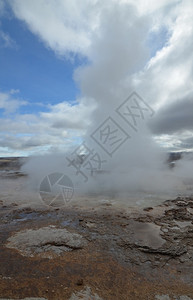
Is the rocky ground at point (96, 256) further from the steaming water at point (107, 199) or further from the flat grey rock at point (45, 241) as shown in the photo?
the steaming water at point (107, 199)

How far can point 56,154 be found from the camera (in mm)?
16172

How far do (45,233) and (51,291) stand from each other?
1833 millimetres

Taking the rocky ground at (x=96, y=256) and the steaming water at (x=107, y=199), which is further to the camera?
the steaming water at (x=107, y=199)

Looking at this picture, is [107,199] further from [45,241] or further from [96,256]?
[96,256]

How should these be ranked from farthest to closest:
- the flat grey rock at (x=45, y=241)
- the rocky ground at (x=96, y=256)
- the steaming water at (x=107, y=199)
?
the steaming water at (x=107, y=199) < the flat grey rock at (x=45, y=241) < the rocky ground at (x=96, y=256)

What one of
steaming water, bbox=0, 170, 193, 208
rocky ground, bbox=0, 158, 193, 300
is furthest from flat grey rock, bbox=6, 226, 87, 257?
steaming water, bbox=0, 170, 193, 208

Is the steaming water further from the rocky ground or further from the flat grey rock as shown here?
the flat grey rock

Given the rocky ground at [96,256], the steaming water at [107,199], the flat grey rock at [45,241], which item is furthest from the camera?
the steaming water at [107,199]

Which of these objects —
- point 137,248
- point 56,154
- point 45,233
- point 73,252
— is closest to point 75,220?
point 45,233

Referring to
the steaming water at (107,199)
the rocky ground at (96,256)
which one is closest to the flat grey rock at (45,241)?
the rocky ground at (96,256)

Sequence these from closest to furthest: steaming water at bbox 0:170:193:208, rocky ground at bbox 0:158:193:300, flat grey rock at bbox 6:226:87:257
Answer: rocky ground at bbox 0:158:193:300 < flat grey rock at bbox 6:226:87:257 < steaming water at bbox 0:170:193:208

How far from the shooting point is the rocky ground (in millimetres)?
2545

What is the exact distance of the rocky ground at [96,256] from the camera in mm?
2545

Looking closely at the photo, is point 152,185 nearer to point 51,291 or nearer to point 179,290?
point 179,290
